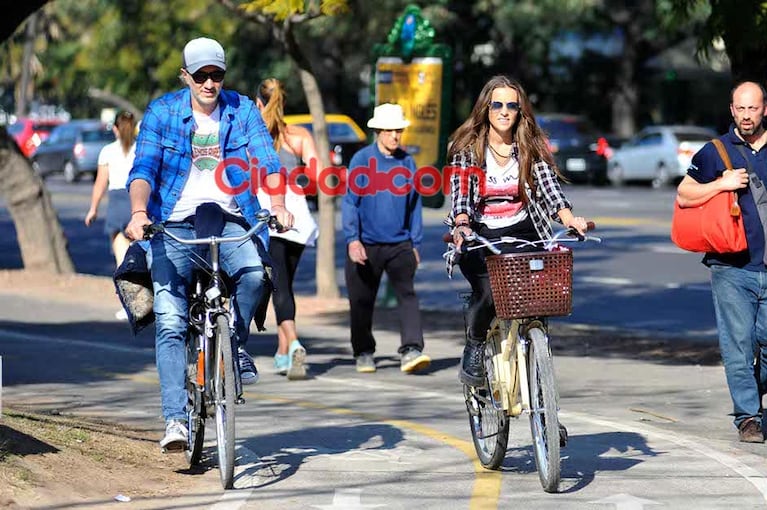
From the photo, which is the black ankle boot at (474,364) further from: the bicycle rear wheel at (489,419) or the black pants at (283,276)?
the black pants at (283,276)

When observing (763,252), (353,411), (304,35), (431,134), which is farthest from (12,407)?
(304,35)

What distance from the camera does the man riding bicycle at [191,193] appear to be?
7.45 metres

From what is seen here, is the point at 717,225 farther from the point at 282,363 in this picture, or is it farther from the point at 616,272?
the point at 616,272

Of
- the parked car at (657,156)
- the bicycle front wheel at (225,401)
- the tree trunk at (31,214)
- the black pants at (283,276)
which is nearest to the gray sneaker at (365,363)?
the black pants at (283,276)

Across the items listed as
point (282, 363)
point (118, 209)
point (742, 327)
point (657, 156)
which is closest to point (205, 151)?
point (742, 327)

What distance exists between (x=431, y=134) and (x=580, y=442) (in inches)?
349

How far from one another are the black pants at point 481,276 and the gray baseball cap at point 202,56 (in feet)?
4.72

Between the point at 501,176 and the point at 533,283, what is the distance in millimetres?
874

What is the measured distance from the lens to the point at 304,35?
155 feet

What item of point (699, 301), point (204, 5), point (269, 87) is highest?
point (204, 5)

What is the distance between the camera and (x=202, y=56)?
7402 mm

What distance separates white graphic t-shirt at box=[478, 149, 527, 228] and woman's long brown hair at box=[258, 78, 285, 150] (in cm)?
418

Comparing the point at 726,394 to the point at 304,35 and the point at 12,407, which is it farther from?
the point at 304,35

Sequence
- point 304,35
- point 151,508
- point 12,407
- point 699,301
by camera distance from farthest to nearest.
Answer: point 304,35 < point 699,301 < point 12,407 < point 151,508
